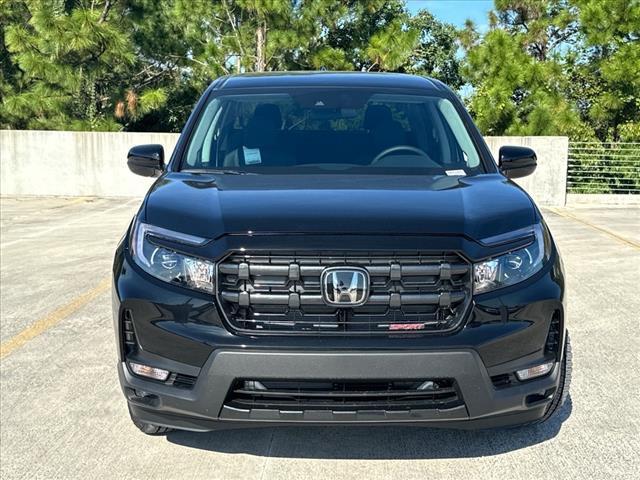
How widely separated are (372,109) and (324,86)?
339mm

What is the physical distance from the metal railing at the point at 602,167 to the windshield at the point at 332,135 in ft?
46.5

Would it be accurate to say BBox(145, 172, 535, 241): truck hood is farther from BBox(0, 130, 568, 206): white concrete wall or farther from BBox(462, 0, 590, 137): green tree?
BBox(462, 0, 590, 137): green tree

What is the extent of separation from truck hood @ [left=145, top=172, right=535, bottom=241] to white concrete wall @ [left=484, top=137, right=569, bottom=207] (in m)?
13.9

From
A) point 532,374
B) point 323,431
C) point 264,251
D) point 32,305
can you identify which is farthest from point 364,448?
point 32,305

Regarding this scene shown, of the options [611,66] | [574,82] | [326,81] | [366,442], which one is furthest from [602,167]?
[366,442]

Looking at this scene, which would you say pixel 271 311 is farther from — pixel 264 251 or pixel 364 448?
pixel 364 448

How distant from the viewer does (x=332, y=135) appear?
14.5 ft

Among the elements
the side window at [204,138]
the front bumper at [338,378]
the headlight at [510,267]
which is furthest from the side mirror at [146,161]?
the headlight at [510,267]

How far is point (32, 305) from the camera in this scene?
265 inches

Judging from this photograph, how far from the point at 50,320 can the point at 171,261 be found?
3.41 meters

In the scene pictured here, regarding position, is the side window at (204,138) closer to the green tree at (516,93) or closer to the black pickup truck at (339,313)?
the black pickup truck at (339,313)

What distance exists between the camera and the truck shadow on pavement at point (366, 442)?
365cm

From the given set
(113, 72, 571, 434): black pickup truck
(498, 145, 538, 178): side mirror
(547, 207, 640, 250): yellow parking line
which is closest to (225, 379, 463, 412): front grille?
(113, 72, 571, 434): black pickup truck

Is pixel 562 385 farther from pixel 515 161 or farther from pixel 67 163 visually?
pixel 67 163
